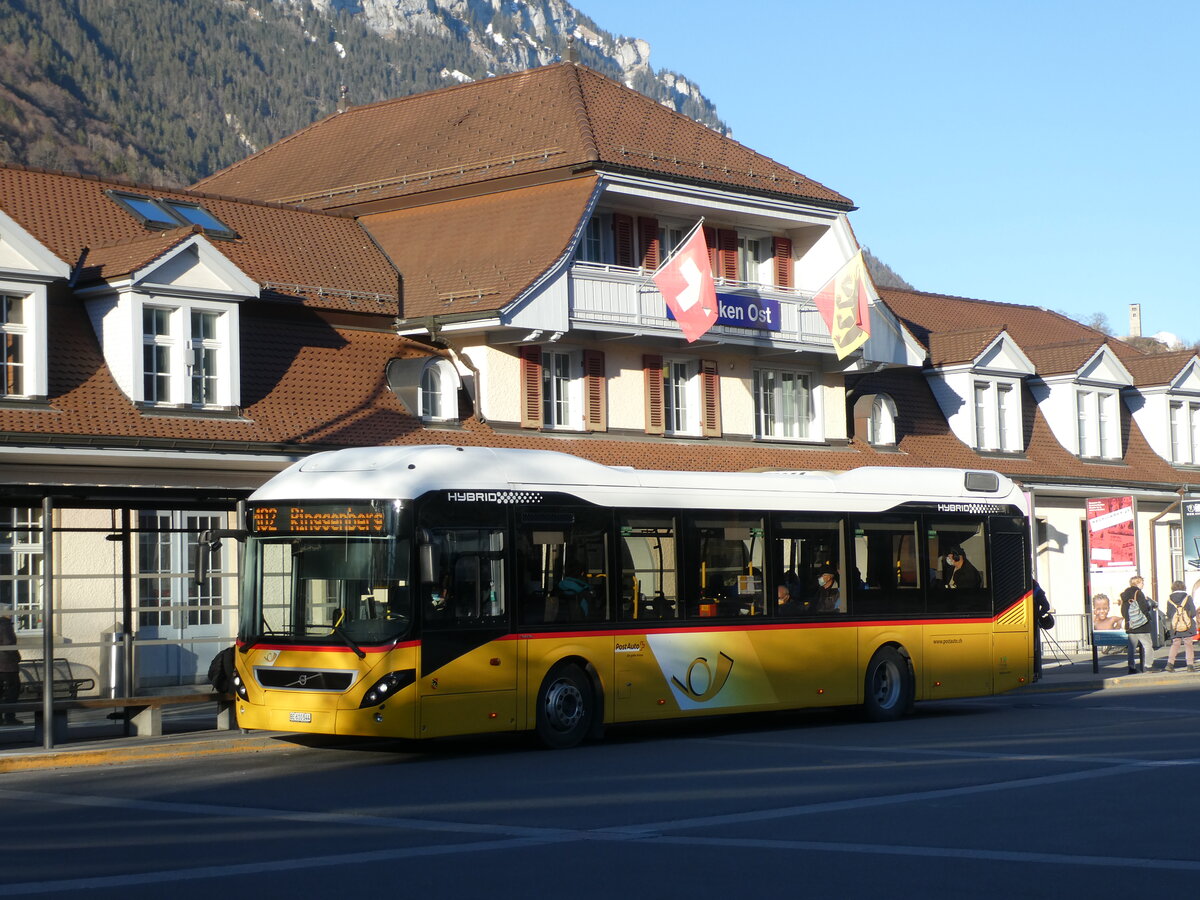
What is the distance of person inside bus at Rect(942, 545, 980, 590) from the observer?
918 inches

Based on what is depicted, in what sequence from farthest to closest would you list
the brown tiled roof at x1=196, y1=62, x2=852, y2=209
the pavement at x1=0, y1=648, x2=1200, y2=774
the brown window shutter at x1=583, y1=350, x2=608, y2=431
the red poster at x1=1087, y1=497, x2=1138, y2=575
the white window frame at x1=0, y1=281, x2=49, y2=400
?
the red poster at x1=1087, y1=497, x2=1138, y2=575 < the brown tiled roof at x1=196, y1=62, x2=852, y2=209 < the brown window shutter at x1=583, y1=350, x2=608, y2=431 < the white window frame at x1=0, y1=281, x2=49, y2=400 < the pavement at x1=0, y1=648, x2=1200, y2=774

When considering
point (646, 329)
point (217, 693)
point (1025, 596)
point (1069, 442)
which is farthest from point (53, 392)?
point (1069, 442)

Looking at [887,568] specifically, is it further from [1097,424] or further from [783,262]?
[1097,424]

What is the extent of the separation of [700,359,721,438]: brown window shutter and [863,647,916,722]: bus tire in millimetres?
12184

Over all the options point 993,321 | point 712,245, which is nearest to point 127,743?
point 712,245

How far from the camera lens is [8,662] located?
18734mm

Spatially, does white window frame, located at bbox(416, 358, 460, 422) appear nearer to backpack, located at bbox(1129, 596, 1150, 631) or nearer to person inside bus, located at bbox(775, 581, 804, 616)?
person inside bus, located at bbox(775, 581, 804, 616)

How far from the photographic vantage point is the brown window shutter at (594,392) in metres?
32.2

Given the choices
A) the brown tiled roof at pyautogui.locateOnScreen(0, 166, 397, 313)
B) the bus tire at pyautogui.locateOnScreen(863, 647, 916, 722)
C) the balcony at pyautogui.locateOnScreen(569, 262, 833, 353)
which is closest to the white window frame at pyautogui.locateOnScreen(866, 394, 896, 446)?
the balcony at pyautogui.locateOnScreen(569, 262, 833, 353)

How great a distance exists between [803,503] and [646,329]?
1097 centimetres

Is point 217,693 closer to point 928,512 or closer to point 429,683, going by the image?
point 429,683

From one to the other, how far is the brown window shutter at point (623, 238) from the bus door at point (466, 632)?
626 inches

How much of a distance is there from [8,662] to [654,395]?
55.3 feet

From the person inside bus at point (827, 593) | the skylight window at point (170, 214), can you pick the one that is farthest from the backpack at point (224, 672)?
the skylight window at point (170, 214)
